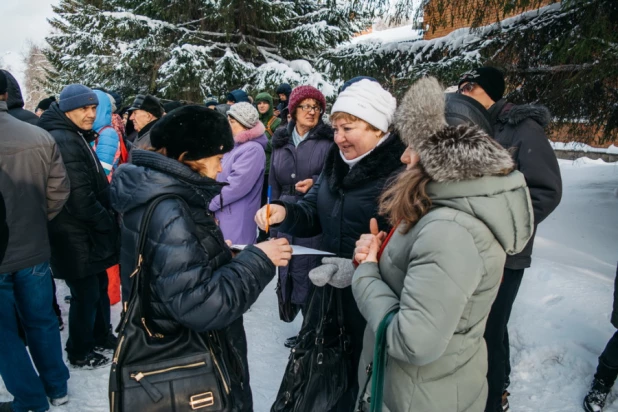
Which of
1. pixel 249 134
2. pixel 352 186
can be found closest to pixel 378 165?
pixel 352 186

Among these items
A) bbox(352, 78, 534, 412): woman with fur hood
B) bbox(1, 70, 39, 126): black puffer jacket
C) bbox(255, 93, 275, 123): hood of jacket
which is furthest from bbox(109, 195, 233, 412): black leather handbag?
bbox(255, 93, 275, 123): hood of jacket

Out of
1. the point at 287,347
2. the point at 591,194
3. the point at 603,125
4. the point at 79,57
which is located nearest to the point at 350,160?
the point at 287,347

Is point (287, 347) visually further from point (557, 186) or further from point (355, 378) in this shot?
point (557, 186)

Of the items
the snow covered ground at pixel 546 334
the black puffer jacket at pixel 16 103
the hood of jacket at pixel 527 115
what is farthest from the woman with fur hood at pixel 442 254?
the black puffer jacket at pixel 16 103

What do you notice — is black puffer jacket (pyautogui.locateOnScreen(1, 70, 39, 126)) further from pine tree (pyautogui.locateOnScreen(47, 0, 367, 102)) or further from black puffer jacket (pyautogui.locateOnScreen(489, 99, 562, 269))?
pine tree (pyautogui.locateOnScreen(47, 0, 367, 102))

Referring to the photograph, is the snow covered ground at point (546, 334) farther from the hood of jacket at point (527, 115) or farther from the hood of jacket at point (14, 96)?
the hood of jacket at point (14, 96)

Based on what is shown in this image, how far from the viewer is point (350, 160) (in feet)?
7.39

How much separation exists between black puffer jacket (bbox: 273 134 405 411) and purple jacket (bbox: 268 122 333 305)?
883 mm

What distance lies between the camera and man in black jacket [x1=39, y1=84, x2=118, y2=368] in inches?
124

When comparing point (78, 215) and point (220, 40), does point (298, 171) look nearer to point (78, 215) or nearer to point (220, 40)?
point (78, 215)

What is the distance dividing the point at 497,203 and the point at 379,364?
702 mm

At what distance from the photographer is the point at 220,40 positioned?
1111 centimetres

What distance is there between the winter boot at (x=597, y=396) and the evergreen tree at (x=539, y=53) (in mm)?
2794

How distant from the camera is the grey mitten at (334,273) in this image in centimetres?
184
